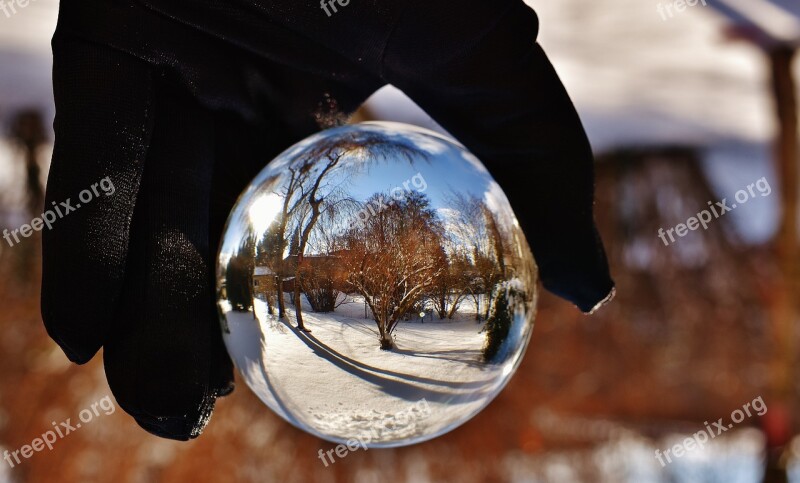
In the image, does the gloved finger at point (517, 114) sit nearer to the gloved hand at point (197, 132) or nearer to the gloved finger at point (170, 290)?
the gloved hand at point (197, 132)

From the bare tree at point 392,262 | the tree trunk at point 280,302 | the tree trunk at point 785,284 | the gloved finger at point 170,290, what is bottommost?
the tree trunk at point 785,284

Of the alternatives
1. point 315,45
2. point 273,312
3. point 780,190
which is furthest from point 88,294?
point 780,190

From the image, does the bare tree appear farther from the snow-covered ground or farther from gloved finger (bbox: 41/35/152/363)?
gloved finger (bbox: 41/35/152/363)

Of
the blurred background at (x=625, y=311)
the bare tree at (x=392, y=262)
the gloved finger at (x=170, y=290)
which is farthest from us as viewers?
the blurred background at (x=625, y=311)

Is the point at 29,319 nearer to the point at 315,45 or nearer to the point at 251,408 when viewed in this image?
the point at 251,408

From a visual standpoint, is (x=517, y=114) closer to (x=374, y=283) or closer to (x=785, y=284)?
(x=374, y=283)

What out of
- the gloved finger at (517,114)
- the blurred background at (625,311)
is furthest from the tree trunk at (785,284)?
the gloved finger at (517,114)

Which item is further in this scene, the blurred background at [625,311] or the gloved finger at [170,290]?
the blurred background at [625,311]
